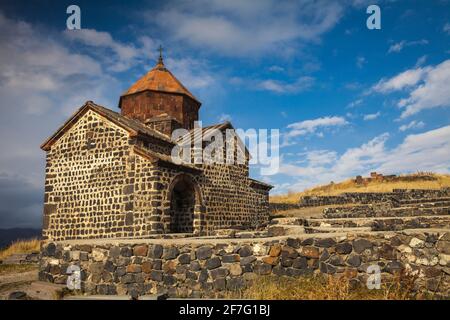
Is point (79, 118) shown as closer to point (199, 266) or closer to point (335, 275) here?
point (199, 266)

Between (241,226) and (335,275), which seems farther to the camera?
(241,226)

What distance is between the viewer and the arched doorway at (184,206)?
1645 centimetres

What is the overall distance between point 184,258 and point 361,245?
9.33 ft

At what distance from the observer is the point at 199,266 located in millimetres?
6133

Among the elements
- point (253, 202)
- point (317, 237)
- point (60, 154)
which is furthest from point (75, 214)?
point (317, 237)

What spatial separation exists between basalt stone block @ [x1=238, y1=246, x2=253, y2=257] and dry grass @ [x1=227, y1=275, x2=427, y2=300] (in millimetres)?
531

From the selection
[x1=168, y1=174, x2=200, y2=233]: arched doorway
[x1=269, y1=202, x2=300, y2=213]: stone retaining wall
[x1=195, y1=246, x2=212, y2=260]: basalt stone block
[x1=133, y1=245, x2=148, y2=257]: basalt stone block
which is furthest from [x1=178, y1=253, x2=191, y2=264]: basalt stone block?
[x1=269, y1=202, x2=300, y2=213]: stone retaining wall

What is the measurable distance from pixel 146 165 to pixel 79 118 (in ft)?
13.4

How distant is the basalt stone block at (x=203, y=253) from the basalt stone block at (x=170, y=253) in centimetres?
38

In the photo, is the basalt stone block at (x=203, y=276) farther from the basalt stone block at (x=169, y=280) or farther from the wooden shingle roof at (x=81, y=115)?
the wooden shingle roof at (x=81, y=115)

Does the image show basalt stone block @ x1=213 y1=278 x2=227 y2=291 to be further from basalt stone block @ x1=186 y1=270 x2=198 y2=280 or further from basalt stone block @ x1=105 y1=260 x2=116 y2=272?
basalt stone block @ x1=105 y1=260 x2=116 y2=272

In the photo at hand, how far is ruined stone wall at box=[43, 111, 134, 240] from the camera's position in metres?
14.3

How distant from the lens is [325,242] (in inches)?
220

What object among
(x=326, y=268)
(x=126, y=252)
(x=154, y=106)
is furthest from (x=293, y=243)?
(x=154, y=106)
